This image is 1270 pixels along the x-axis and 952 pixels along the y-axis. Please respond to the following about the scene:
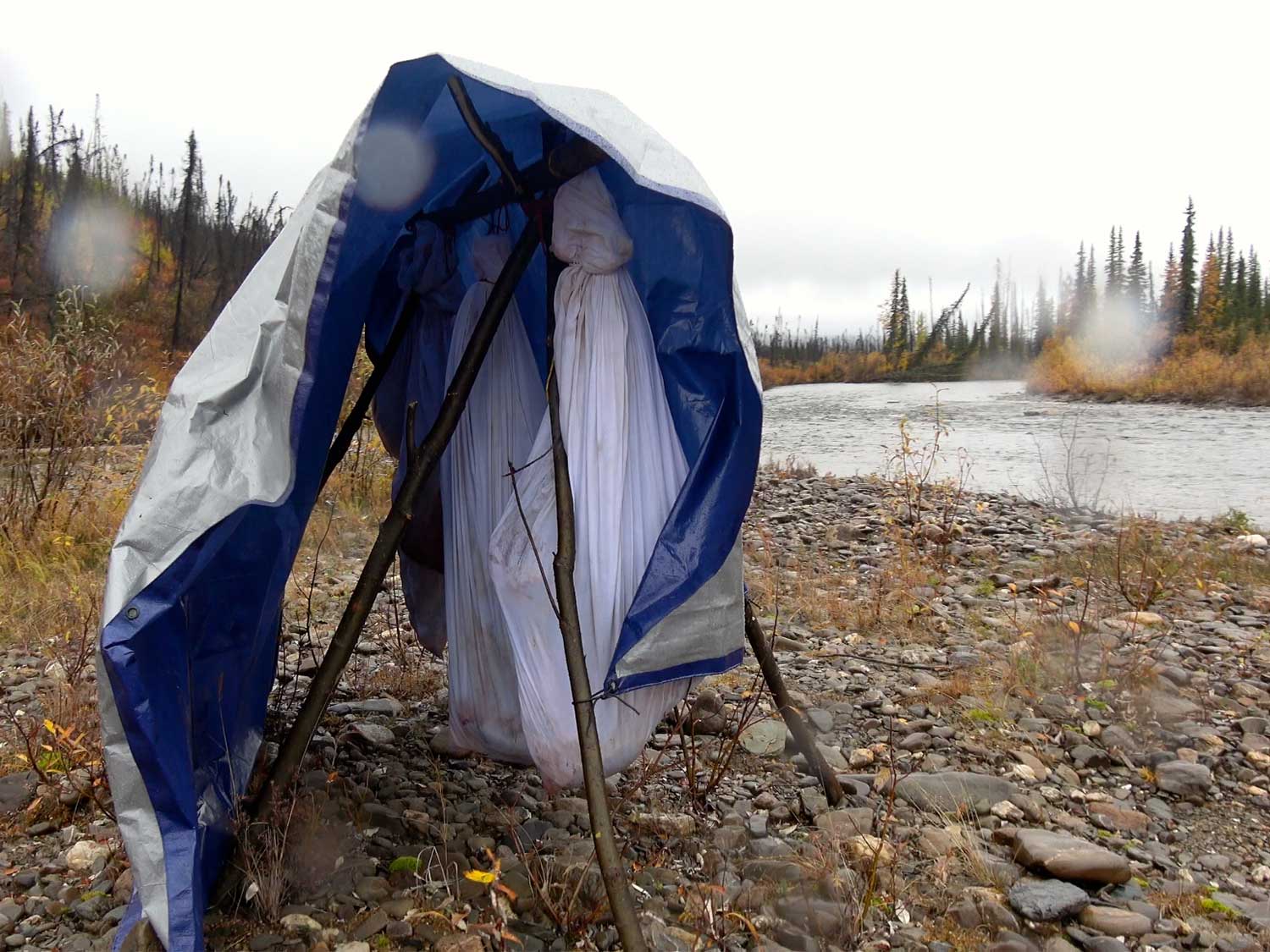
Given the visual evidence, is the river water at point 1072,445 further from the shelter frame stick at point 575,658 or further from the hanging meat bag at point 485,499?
the shelter frame stick at point 575,658

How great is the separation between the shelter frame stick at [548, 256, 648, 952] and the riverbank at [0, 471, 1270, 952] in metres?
0.27

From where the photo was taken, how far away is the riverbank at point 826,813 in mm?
2242

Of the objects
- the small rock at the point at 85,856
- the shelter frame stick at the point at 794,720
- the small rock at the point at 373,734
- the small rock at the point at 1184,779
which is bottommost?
the small rock at the point at 1184,779

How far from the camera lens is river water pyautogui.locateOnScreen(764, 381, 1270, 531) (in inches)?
410

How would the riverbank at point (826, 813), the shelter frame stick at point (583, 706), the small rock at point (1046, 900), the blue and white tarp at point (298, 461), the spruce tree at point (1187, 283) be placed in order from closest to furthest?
the blue and white tarp at point (298, 461) < the shelter frame stick at point (583, 706) < the riverbank at point (826, 813) < the small rock at point (1046, 900) < the spruce tree at point (1187, 283)

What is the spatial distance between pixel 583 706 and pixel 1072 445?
989 centimetres

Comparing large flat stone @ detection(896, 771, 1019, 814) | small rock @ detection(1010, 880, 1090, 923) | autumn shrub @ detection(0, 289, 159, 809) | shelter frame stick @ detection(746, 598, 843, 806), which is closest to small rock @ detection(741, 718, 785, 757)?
shelter frame stick @ detection(746, 598, 843, 806)

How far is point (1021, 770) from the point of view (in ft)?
10.6

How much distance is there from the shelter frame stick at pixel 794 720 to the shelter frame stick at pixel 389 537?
3.56ft

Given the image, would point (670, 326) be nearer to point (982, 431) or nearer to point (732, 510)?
point (732, 510)

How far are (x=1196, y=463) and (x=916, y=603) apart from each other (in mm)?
9509

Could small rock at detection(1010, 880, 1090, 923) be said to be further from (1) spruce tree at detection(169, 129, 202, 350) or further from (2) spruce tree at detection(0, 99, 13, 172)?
(2) spruce tree at detection(0, 99, 13, 172)

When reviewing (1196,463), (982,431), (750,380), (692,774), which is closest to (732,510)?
(750,380)

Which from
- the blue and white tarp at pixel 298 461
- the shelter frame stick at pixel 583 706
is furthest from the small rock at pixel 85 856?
the shelter frame stick at pixel 583 706
